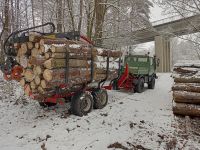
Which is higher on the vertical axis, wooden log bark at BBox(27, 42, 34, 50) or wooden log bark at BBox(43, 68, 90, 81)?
wooden log bark at BBox(27, 42, 34, 50)

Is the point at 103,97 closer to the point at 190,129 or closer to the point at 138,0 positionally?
the point at 190,129

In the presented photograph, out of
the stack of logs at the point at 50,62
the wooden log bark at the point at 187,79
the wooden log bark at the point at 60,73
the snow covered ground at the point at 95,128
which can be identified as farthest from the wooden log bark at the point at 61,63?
the wooden log bark at the point at 187,79

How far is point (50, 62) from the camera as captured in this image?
702cm

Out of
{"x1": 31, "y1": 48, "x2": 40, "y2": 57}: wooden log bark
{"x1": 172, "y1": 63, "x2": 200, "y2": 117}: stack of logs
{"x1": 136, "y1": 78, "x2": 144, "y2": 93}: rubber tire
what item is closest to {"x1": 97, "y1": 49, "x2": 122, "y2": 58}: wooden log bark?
{"x1": 172, "y1": 63, "x2": 200, "y2": 117}: stack of logs

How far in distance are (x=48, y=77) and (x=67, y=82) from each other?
0.70m

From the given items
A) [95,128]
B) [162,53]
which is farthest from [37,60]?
[162,53]

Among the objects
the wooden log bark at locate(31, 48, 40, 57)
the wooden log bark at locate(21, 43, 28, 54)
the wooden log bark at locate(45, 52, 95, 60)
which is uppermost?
the wooden log bark at locate(21, 43, 28, 54)

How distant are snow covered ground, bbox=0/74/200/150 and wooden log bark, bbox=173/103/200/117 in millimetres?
209

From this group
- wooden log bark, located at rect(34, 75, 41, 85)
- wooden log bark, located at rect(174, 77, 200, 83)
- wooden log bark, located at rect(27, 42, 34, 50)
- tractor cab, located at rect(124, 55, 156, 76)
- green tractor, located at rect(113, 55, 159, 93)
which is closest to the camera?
wooden log bark, located at rect(34, 75, 41, 85)

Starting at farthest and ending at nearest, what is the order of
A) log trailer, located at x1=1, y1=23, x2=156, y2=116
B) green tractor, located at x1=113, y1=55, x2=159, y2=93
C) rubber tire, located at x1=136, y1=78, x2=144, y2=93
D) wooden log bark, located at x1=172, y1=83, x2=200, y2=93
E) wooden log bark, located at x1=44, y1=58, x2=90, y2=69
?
1. rubber tire, located at x1=136, y1=78, x2=144, y2=93
2. green tractor, located at x1=113, y1=55, x2=159, y2=93
3. wooden log bark, located at x1=172, y1=83, x2=200, y2=93
4. log trailer, located at x1=1, y1=23, x2=156, y2=116
5. wooden log bark, located at x1=44, y1=58, x2=90, y2=69

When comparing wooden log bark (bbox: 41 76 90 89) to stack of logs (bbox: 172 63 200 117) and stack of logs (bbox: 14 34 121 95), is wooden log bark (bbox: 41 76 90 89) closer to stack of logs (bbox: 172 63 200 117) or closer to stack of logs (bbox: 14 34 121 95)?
stack of logs (bbox: 14 34 121 95)

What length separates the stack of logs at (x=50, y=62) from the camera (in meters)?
7.09

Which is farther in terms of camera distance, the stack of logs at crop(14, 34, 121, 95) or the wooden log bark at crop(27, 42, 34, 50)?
the wooden log bark at crop(27, 42, 34, 50)

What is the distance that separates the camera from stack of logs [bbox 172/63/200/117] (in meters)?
7.81
